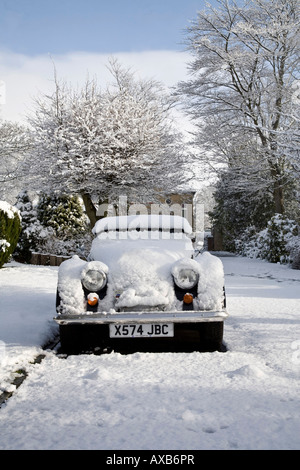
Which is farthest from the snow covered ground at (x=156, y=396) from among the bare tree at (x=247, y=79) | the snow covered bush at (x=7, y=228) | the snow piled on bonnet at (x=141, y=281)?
the bare tree at (x=247, y=79)

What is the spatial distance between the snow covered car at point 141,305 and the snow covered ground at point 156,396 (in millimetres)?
206

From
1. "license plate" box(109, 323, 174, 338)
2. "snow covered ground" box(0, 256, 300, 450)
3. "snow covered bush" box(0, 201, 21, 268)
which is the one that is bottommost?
"snow covered ground" box(0, 256, 300, 450)

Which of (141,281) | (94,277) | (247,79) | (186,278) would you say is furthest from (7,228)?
(247,79)

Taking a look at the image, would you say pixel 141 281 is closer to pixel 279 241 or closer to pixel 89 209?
pixel 279 241

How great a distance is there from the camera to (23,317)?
19.2 ft

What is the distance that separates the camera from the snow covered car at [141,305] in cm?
412

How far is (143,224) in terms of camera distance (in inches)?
233

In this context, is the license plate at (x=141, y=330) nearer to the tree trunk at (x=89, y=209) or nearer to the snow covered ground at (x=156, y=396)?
the snow covered ground at (x=156, y=396)

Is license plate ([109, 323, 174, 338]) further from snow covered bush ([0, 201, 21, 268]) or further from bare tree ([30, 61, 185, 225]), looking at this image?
bare tree ([30, 61, 185, 225])

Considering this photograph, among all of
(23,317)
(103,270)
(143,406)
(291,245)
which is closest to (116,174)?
(291,245)

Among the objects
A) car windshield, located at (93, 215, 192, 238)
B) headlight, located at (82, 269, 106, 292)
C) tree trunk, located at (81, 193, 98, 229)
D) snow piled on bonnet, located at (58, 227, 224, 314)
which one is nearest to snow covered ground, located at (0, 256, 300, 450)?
snow piled on bonnet, located at (58, 227, 224, 314)

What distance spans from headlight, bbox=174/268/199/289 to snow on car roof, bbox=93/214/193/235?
5.15 feet

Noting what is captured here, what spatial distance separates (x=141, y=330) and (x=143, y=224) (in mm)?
2022

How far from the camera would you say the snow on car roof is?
5.90 m
